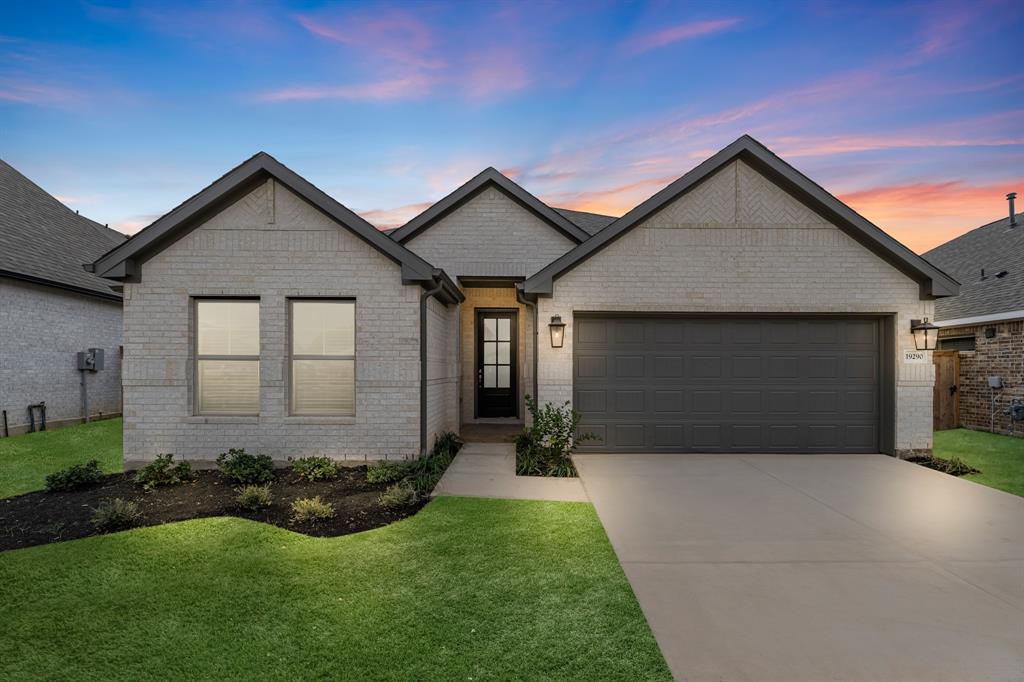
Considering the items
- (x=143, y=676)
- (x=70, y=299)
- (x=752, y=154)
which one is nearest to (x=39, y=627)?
(x=143, y=676)

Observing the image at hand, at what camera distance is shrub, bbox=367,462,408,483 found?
700 centimetres

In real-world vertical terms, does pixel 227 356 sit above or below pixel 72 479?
above

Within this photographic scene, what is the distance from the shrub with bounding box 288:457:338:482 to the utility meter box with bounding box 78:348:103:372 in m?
10.5

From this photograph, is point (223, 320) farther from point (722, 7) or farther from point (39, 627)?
point (722, 7)

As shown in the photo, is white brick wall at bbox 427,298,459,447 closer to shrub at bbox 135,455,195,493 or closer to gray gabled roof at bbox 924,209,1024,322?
shrub at bbox 135,455,195,493

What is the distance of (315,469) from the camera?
738cm

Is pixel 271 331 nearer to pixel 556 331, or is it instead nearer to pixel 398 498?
pixel 398 498

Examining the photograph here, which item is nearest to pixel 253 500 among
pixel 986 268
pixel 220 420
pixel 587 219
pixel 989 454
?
pixel 220 420

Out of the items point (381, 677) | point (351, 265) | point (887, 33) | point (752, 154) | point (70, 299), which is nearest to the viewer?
point (381, 677)

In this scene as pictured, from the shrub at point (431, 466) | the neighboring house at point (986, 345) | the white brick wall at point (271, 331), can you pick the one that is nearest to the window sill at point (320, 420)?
the white brick wall at point (271, 331)

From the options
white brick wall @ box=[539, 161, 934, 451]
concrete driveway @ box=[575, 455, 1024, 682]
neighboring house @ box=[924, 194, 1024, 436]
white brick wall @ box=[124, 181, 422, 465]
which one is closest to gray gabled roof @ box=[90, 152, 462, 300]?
white brick wall @ box=[124, 181, 422, 465]

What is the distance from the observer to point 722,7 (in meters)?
8.88

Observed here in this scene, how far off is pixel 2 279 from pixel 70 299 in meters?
2.12

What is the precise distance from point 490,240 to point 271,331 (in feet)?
17.9
